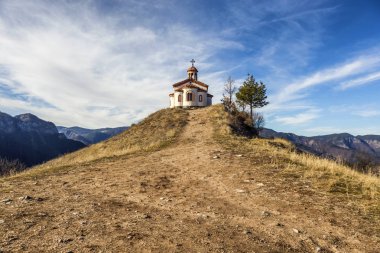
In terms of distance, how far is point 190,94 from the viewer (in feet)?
210

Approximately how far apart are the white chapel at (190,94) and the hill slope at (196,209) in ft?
160

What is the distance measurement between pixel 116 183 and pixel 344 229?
28.0ft

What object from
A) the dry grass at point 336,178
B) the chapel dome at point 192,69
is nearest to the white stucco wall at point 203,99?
the chapel dome at point 192,69

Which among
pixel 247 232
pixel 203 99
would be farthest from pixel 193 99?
pixel 247 232

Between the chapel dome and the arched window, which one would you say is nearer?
the arched window

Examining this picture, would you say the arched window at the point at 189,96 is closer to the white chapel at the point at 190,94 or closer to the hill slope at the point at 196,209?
the white chapel at the point at 190,94

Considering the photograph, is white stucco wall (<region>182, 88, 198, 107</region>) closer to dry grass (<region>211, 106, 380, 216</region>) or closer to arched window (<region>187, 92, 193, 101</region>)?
arched window (<region>187, 92, 193, 101</region>)

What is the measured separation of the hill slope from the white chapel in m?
48.8

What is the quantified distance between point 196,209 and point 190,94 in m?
55.8

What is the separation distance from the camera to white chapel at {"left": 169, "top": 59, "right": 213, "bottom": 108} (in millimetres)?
63938

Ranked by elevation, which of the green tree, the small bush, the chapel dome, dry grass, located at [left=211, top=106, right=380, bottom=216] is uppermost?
the chapel dome

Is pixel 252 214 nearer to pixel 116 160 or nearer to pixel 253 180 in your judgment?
pixel 253 180

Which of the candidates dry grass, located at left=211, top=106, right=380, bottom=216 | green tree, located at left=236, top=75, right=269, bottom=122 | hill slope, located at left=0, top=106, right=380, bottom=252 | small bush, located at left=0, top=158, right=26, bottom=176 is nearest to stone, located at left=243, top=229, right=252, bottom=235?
hill slope, located at left=0, top=106, right=380, bottom=252

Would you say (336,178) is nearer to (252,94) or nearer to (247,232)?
(247,232)
